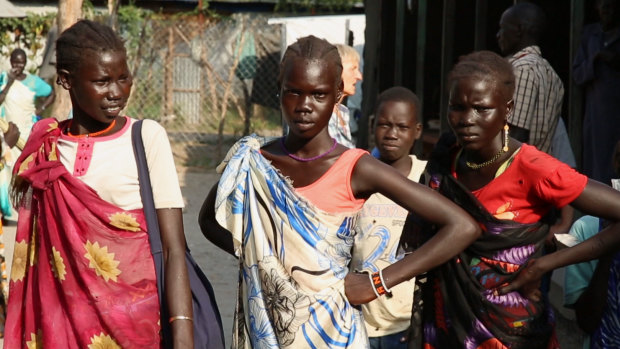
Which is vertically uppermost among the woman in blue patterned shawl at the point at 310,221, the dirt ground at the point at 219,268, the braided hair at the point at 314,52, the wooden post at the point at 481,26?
the braided hair at the point at 314,52

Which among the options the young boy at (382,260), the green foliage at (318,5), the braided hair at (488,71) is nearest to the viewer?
the braided hair at (488,71)

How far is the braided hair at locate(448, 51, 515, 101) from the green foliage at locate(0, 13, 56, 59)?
1826 centimetres

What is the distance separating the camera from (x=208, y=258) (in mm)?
9898

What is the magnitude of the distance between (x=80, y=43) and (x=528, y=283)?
5.71ft

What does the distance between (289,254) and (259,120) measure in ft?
53.2

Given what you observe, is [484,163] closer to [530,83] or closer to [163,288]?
[163,288]

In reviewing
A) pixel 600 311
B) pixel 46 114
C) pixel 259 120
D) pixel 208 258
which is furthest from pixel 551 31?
pixel 46 114

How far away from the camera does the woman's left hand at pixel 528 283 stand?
135 inches

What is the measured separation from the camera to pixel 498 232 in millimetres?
3488

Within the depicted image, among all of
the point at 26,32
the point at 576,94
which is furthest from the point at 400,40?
the point at 26,32

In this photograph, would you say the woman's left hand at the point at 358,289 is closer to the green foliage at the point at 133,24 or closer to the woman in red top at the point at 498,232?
the woman in red top at the point at 498,232

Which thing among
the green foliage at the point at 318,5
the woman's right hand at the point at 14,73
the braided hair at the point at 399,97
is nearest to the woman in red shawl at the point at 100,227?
the braided hair at the point at 399,97

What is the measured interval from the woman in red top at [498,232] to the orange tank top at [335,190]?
0.50 metres

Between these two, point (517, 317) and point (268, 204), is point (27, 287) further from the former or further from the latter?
point (517, 317)
